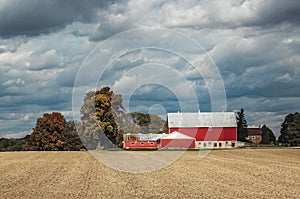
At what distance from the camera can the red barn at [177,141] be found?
8425 cm

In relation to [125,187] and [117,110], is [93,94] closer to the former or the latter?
[117,110]

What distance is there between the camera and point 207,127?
9312 centimetres

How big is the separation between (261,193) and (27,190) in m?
9.76

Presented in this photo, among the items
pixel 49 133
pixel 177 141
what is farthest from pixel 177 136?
pixel 49 133

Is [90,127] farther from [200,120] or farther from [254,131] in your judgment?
[254,131]

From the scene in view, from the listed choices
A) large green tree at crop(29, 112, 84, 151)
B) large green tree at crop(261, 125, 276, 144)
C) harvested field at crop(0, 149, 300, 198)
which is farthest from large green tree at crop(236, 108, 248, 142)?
harvested field at crop(0, 149, 300, 198)

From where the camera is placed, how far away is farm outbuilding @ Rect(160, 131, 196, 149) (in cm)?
8425

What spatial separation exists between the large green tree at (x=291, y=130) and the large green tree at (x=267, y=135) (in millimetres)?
13743

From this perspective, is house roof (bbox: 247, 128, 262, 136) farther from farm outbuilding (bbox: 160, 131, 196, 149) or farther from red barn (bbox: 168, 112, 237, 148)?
farm outbuilding (bbox: 160, 131, 196, 149)

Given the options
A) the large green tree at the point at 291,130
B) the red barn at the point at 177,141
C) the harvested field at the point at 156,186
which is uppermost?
the large green tree at the point at 291,130

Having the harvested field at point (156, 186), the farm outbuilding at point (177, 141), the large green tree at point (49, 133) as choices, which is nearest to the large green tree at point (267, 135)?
the farm outbuilding at point (177, 141)

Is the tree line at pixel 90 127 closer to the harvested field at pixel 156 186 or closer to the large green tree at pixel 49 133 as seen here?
the large green tree at pixel 49 133

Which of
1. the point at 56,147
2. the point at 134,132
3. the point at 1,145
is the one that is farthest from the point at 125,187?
the point at 1,145

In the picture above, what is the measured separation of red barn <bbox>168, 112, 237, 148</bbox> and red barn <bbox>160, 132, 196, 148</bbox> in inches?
139
